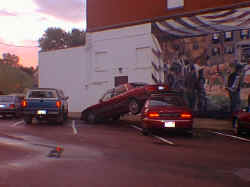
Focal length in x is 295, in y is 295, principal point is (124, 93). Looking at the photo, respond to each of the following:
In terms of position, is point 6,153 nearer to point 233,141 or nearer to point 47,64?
point 233,141

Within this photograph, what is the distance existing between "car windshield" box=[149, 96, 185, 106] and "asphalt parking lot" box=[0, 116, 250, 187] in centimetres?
157

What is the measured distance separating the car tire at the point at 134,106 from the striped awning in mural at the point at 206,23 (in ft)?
28.5

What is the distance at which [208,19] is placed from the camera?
19578 millimetres

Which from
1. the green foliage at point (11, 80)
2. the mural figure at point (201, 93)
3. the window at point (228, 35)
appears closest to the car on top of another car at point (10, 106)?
the mural figure at point (201, 93)

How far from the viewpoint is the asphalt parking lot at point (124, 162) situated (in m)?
5.27

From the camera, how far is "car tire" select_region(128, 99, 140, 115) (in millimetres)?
13680

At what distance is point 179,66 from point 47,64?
1459cm

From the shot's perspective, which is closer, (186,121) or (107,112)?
(186,121)

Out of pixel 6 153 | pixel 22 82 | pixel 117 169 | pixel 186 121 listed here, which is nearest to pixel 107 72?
pixel 186 121

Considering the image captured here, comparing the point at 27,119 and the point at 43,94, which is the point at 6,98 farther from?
the point at 43,94

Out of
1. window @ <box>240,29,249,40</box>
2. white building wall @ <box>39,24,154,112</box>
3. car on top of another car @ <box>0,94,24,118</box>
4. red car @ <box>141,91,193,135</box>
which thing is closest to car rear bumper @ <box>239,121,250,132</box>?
red car @ <box>141,91,193,135</box>

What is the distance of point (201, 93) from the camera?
19766 mm

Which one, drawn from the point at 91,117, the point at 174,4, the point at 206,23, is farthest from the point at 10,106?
the point at 206,23

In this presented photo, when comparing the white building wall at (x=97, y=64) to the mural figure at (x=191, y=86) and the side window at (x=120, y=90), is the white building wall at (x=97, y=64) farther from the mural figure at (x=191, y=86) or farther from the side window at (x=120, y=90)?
the side window at (x=120, y=90)
